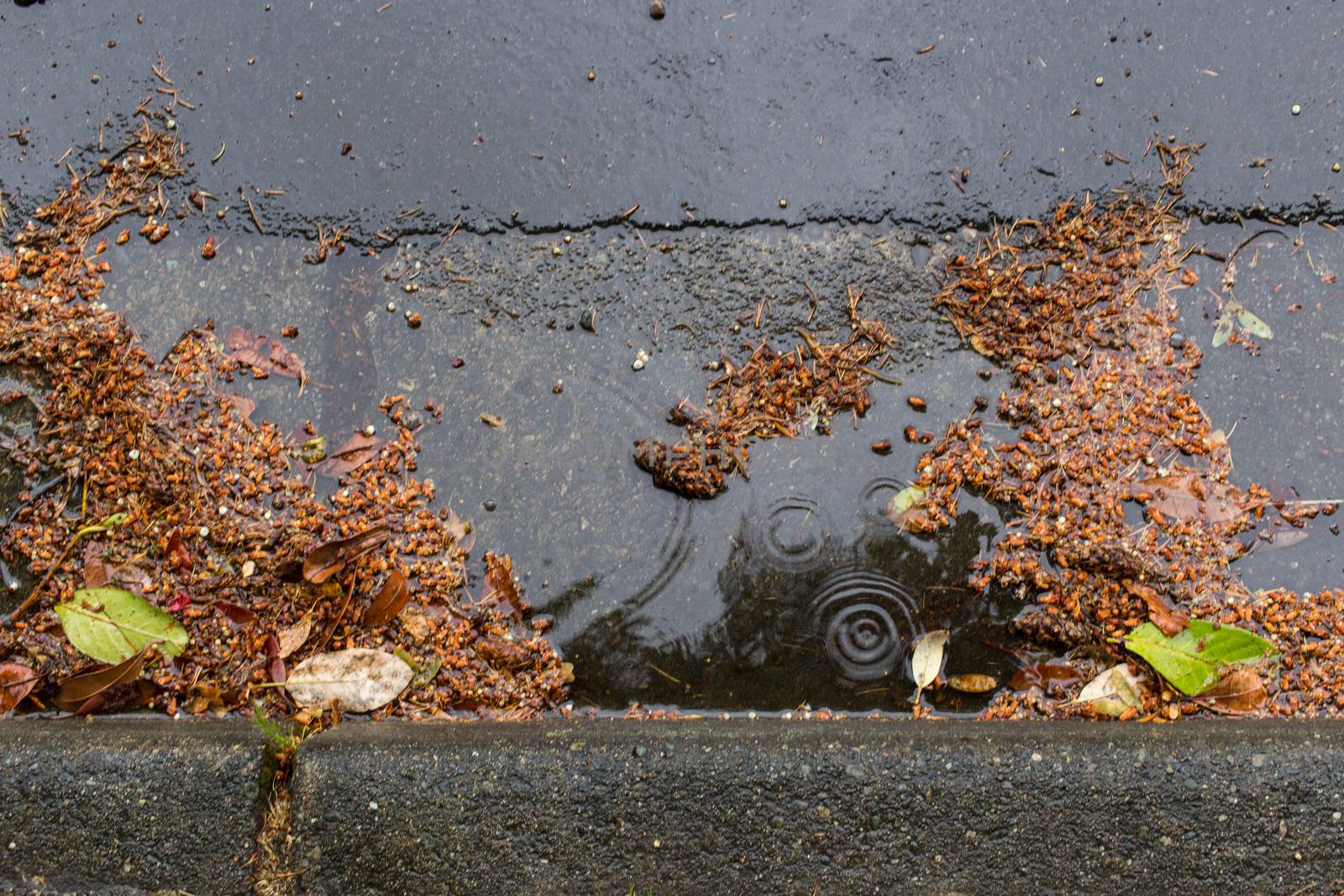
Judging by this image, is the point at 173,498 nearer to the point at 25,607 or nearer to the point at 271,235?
the point at 25,607

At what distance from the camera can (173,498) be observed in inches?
87.7

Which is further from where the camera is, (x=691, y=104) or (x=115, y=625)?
(x=691, y=104)

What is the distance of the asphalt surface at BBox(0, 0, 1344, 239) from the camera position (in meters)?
2.31

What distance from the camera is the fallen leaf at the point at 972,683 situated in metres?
2.20

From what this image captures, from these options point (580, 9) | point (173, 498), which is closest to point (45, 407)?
point (173, 498)

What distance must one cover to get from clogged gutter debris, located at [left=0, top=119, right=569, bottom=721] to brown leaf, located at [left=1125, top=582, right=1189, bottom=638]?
1489mm

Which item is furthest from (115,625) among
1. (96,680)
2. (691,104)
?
(691,104)

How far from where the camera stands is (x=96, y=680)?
211 centimetres

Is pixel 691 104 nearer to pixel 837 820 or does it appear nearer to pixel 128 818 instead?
pixel 837 820

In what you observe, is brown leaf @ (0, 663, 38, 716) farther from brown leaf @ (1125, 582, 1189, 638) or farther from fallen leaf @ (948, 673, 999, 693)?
brown leaf @ (1125, 582, 1189, 638)

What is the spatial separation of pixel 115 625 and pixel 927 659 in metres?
2.05

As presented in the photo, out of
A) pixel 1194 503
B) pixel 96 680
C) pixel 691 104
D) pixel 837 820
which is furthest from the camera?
pixel 691 104

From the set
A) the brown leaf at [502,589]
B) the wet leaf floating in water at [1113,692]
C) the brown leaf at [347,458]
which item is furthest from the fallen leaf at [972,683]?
the brown leaf at [347,458]

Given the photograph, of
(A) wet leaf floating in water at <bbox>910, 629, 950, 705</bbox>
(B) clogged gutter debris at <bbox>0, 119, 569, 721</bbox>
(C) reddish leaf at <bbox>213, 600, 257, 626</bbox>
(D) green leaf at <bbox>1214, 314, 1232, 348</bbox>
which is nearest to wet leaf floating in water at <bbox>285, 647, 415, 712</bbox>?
(B) clogged gutter debris at <bbox>0, 119, 569, 721</bbox>
